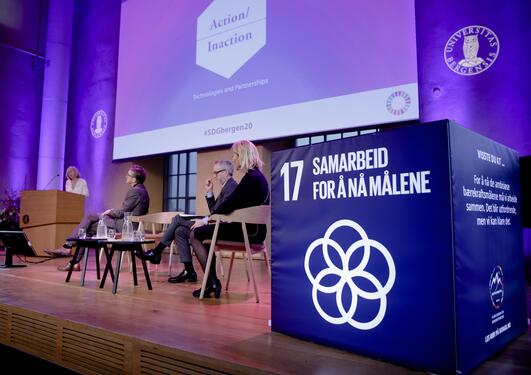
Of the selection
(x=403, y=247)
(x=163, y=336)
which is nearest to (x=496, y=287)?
(x=403, y=247)

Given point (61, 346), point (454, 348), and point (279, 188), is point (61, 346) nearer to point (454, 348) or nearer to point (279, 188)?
point (279, 188)

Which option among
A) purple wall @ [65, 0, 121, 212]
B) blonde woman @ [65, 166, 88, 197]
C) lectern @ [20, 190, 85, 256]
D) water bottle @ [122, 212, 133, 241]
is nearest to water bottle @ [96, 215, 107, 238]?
water bottle @ [122, 212, 133, 241]

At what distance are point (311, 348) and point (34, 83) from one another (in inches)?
364

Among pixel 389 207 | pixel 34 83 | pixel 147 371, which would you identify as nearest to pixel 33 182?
pixel 34 83

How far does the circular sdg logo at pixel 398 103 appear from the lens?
4059 millimetres

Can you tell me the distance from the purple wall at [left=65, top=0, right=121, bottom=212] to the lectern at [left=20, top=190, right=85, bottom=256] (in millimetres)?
2068

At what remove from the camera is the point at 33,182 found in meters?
8.71

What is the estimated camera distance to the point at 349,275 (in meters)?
1.56

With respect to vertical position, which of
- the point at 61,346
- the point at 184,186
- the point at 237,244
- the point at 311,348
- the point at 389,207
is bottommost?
the point at 61,346

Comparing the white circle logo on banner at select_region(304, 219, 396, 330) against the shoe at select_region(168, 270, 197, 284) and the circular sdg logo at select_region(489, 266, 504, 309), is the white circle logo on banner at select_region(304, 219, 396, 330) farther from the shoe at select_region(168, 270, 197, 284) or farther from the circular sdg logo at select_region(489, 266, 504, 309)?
the shoe at select_region(168, 270, 197, 284)

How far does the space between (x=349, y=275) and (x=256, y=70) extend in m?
4.09

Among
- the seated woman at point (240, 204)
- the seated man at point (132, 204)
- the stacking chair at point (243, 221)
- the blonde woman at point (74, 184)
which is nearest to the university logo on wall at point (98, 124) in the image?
the blonde woman at point (74, 184)

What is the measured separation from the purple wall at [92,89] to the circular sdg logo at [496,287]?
724 centimetres

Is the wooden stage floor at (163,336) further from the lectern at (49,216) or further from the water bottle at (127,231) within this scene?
the lectern at (49,216)
